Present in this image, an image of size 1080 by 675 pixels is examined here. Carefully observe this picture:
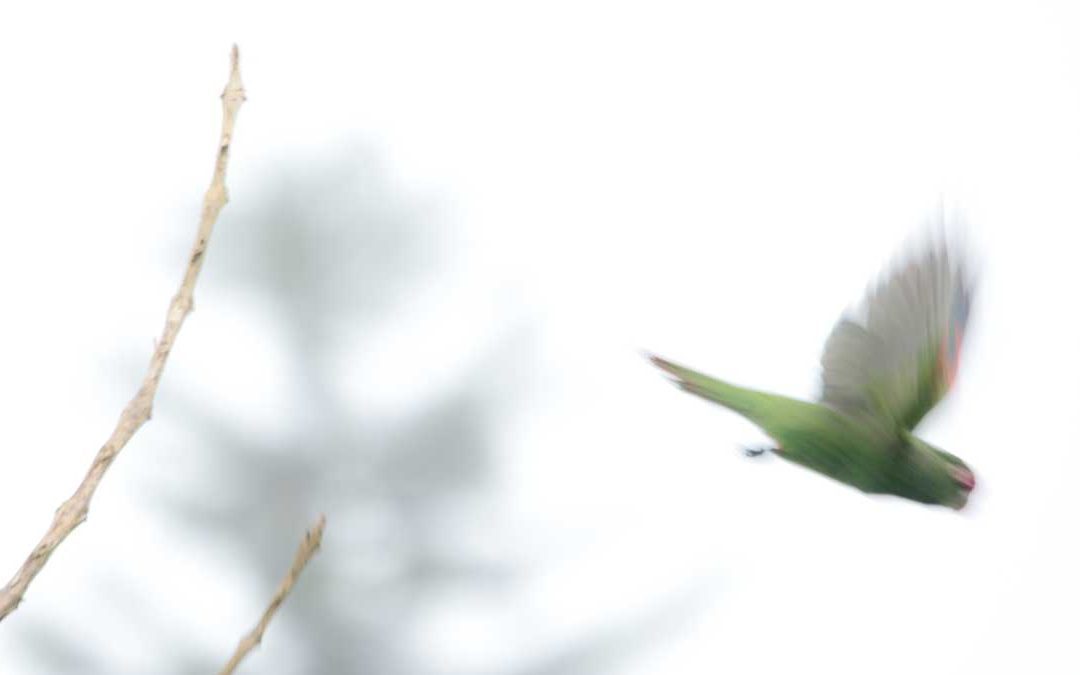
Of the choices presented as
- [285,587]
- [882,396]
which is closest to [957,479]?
[882,396]

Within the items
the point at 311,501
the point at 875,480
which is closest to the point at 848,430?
the point at 875,480

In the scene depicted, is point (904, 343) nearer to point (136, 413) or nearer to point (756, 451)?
point (756, 451)

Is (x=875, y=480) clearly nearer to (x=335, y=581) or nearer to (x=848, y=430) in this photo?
(x=848, y=430)

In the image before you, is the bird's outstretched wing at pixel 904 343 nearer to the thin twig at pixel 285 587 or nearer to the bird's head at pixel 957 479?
the bird's head at pixel 957 479

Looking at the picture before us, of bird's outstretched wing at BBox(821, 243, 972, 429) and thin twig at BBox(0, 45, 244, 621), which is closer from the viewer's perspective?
thin twig at BBox(0, 45, 244, 621)

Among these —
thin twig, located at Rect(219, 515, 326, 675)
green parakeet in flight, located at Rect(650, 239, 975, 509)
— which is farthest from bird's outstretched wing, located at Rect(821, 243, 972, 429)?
thin twig, located at Rect(219, 515, 326, 675)

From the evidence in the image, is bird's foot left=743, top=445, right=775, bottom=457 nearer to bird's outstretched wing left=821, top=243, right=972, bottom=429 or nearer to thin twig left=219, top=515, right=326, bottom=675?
bird's outstretched wing left=821, top=243, right=972, bottom=429
